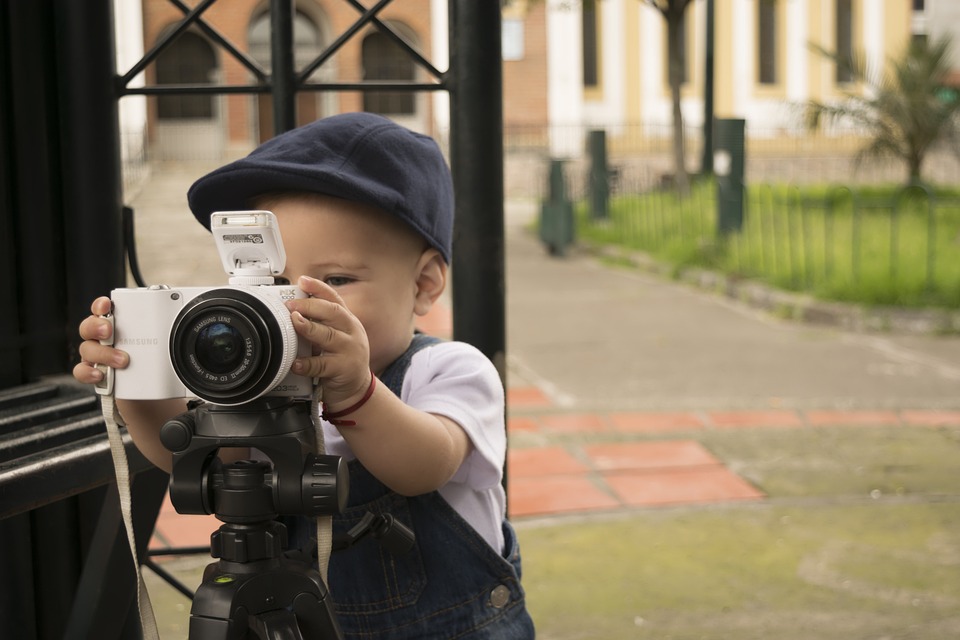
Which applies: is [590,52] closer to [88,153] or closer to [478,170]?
[478,170]

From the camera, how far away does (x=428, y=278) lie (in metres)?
1.86

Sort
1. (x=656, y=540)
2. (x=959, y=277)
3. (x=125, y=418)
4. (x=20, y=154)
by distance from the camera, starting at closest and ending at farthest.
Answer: (x=125, y=418)
(x=20, y=154)
(x=656, y=540)
(x=959, y=277)

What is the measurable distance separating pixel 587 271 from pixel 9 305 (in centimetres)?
993

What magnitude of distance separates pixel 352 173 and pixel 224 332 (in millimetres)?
465

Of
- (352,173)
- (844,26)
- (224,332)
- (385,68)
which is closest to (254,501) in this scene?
(224,332)

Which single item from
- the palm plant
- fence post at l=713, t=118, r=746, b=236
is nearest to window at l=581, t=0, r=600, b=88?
the palm plant

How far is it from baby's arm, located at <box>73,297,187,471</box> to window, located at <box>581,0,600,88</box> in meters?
29.0

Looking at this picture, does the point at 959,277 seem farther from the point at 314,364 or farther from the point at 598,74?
the point at 598,74

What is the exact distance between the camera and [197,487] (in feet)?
4.75

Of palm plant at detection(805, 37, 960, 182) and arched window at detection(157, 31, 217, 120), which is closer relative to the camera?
palm plant at detection(805, 37, 960, 182)

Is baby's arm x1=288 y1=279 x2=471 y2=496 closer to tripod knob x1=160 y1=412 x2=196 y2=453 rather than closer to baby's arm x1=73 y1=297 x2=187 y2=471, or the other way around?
tripod knob x1=160 y1=412 x2=196 y2=453

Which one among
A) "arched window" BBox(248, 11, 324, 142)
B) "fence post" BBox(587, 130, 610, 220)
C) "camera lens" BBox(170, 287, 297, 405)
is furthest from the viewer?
"arched window" BBox(248, 11, 324, 142)

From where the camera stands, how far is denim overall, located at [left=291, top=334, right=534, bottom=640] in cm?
185

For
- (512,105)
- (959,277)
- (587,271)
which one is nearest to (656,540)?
(959,277)
